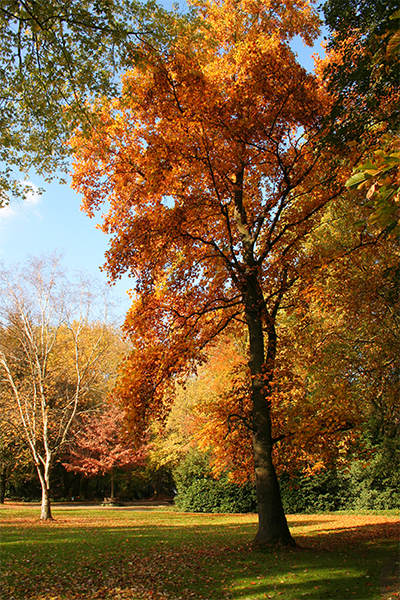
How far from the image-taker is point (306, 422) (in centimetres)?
764

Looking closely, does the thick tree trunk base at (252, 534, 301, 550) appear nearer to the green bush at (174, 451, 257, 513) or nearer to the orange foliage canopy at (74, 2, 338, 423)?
the orange foliage canopy at (74, 2, 338, 423)

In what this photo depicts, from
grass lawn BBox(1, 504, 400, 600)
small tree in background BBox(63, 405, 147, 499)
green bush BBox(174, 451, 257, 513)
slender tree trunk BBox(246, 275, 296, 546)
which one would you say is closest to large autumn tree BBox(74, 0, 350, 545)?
slender tree trunk BBox(246, 275, 296, 546)

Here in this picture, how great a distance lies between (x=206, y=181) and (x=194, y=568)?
7354 mm

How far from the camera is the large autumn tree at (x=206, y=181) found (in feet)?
25.9

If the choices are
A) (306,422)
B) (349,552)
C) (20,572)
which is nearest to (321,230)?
(306,422)

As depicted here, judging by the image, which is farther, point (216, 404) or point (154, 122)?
point (216, 404)

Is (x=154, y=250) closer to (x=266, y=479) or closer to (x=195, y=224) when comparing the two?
(x=195, y=224)

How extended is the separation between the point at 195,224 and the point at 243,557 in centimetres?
645

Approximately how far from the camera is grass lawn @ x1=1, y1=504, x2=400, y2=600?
17.4ft

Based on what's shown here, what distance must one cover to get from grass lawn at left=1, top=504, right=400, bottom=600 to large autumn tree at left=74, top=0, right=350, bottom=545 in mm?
1344

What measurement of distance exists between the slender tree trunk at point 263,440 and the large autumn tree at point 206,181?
0.02 meters

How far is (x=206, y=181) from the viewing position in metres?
8.88

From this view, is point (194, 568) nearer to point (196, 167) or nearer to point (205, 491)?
point (196, 167)

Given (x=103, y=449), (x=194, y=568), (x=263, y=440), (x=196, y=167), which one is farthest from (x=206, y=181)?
(x=103, y=449)
